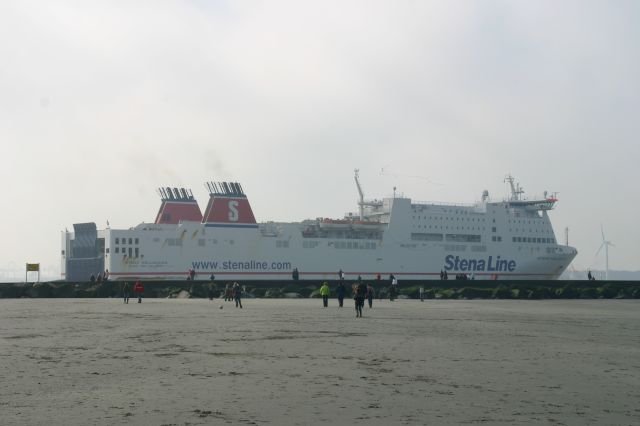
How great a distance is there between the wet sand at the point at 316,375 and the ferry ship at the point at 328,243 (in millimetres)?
33097

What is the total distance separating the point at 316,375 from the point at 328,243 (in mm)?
44489

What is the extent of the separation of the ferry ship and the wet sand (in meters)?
33.1

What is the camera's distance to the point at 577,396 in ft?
28.0

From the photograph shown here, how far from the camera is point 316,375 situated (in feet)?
32.3

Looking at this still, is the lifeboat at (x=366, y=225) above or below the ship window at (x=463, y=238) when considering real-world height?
above

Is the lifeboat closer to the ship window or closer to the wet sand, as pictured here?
the ship window

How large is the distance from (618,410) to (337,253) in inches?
1837

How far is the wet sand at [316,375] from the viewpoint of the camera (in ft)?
24.7

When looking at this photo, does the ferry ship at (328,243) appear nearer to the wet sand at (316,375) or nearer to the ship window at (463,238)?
the ship window at (463,238)

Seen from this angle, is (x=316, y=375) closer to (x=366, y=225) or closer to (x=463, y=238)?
(x=366, y=225)

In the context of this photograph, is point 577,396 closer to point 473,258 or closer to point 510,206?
point 473,258

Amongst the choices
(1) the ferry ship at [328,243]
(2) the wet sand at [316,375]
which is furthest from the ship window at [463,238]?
(2) the wet sand at [316,375]

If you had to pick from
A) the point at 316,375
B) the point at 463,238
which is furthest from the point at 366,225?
the point at 316,375

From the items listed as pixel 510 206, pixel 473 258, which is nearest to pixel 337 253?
pixel 473 258
